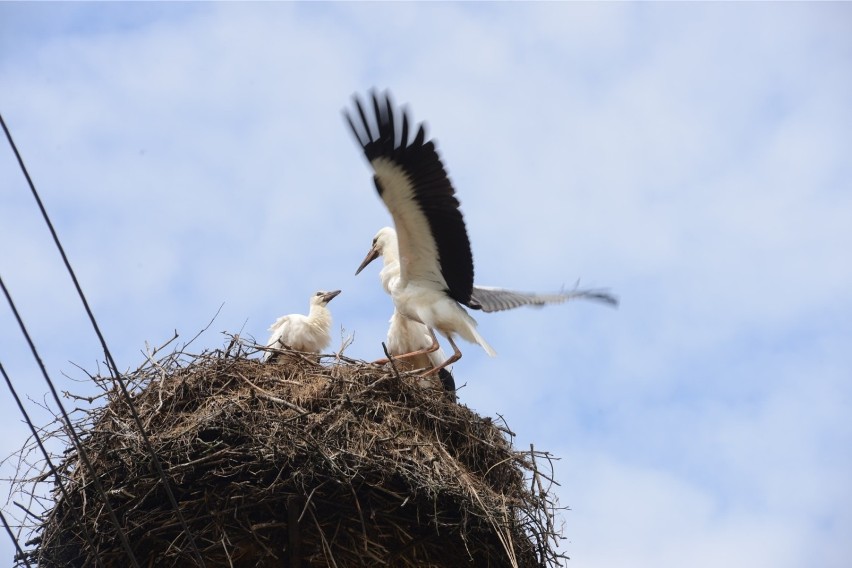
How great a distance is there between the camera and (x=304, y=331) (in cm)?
999

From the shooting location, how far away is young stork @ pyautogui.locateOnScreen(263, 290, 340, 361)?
32.6 ft

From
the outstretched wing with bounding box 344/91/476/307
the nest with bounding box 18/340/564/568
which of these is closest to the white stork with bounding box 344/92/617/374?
the outstretched wing with bounding box 344/91/476/307

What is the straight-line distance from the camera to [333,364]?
8.42 meters

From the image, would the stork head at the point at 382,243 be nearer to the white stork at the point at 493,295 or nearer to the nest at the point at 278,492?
the white stork at the point at 493,295

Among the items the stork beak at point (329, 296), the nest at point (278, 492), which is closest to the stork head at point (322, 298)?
the stork beak at point (329, 296)

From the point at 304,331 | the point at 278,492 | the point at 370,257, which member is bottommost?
the point at 278,492

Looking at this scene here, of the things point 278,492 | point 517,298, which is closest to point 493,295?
point 517,298

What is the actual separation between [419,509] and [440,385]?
87.4 inches

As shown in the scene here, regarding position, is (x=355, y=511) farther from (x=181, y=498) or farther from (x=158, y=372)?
(x=158, y=372)

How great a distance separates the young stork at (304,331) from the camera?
9930 millimetres

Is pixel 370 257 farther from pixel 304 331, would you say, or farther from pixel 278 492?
pixel 278 492

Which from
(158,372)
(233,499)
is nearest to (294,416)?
(233,499)

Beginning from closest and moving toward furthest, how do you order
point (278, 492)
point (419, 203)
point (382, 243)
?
point (278, 492), point (419, 203), point (382, 243)

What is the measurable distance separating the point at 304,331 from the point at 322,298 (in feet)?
2.44
